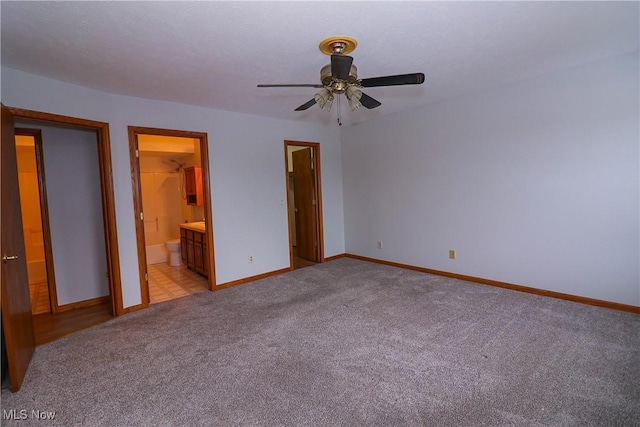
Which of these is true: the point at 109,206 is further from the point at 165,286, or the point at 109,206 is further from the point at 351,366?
the point at 351,366

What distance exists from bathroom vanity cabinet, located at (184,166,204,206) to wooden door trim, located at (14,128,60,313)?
2.25 m

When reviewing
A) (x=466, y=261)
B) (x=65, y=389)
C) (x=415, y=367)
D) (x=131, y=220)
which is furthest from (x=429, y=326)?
(x=131, y=220)

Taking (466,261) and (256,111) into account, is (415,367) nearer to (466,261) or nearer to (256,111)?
(466,261)

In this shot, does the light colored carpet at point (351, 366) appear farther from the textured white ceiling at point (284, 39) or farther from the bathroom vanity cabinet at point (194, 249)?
the textured white ceiling at point (284, 39)

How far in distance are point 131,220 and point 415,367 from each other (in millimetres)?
3256

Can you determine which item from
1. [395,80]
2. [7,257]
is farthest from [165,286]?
[395,80]

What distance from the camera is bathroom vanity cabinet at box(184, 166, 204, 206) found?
5637 millimetres

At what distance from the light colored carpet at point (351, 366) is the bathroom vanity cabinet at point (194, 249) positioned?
1250 millimetres

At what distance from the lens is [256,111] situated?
4367 millimetres

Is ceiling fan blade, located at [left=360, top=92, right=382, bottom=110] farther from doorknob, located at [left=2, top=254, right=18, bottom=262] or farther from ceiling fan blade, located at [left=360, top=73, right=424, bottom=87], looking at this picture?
doorknob, located at [left=2, top=254, right=18, bottom=262]

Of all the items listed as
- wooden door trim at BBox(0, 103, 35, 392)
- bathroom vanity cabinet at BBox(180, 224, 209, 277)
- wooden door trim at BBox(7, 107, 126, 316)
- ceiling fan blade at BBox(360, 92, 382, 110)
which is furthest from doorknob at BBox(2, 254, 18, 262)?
ceiling fan blade at BBox(360, 92, 382, 110)

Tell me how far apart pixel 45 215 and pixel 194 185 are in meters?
2.38

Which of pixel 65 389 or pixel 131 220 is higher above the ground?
pixel 131 220

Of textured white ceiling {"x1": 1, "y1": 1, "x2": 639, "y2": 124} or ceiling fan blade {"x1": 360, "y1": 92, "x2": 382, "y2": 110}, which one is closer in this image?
textured white ceiling {"x1": 1, "y1": 1, "x2": 639, "y2": 124}
